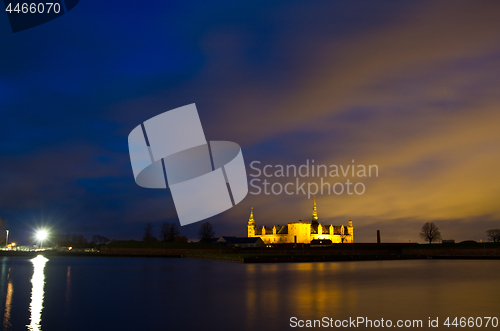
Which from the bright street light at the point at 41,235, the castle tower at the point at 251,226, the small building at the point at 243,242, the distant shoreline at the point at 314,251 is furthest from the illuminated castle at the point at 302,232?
the bright street light at the point at 41,235

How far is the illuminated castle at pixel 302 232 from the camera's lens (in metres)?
158

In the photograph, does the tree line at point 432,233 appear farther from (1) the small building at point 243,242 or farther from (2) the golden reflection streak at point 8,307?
(2) the golden reflection streak at point 8,307

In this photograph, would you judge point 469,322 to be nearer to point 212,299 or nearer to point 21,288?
point 212,299

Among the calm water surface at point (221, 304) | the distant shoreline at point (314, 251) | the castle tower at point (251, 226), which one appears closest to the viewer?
the calm water surface at point (221, 304)

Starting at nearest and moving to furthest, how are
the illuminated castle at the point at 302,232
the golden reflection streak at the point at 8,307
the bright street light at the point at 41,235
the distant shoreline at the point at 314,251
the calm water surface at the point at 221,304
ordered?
the golden reflection streak at the point at 8,307, the calm water surface at the point at 221,304, the distant shoreline at the point at 314,251, the bright street light at the point at 41,235, the illuminated castle at the point at 302,232

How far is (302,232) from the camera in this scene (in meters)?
158

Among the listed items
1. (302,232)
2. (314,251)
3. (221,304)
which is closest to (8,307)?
(221,304)

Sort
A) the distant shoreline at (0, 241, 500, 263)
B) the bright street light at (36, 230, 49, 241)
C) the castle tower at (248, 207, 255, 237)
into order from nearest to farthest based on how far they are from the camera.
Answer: the distant shoreline at (0, 241, 500, 263) < the bright street light at (36, 230, 49, 241) < the castle tower at (248, 207, 255, 237)

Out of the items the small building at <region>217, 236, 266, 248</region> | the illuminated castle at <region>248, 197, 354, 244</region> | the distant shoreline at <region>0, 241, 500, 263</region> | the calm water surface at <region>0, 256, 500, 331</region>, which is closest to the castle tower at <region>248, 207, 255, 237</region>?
the illuminated castle at <region>248, 197, 354, 244</region>

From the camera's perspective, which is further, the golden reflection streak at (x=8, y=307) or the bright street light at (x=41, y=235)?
the bright street light at (x=41, y=235)

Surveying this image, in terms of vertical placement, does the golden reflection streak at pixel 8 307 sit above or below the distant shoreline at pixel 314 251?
above

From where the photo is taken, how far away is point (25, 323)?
638 inches

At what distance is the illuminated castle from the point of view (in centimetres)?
15750

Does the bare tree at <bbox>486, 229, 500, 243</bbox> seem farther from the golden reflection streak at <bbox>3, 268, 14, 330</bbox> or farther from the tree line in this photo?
the golden reflection streak at <bbox>3, 268, 14, 330</bbox>
